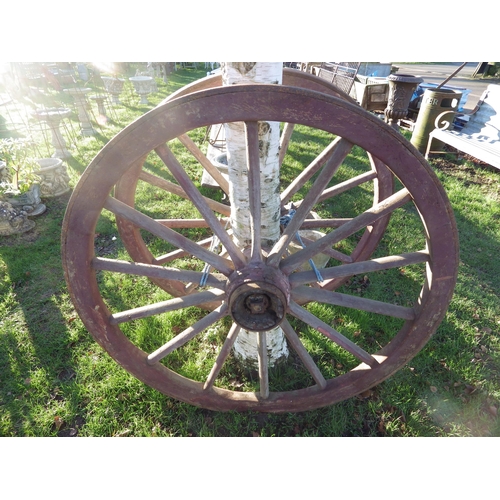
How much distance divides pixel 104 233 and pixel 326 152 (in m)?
2.79

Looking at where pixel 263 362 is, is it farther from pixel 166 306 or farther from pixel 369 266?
pixel 369 266

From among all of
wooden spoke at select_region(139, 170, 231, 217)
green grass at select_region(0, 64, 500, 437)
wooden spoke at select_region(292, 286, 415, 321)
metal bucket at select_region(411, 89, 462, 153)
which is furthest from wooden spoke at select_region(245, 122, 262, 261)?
metal bucket at select_region(411, 89, 462, 153)

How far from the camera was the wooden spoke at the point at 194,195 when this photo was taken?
1303 millimetres

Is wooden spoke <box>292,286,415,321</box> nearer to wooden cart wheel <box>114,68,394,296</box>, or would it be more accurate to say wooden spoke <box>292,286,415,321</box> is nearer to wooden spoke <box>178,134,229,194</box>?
wooden cart wheel <box>114,68,394,296</box>

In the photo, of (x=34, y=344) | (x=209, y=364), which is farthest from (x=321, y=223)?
(x=34, y=344)

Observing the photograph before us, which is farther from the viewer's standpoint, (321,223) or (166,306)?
(321,223)

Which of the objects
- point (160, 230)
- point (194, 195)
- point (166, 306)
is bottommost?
point (166, 306)

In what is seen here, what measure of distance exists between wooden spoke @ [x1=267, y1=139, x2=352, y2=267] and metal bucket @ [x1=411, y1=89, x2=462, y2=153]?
5.33 m

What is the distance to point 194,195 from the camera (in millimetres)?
1373

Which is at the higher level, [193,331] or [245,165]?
[245,165]

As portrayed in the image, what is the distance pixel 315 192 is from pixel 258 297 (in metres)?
0.51

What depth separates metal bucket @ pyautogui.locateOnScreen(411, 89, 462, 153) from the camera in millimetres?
5355

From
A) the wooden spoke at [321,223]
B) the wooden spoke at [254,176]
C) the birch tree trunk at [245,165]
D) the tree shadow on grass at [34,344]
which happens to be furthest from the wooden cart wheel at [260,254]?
the tree shadow on grass at [34,344]
